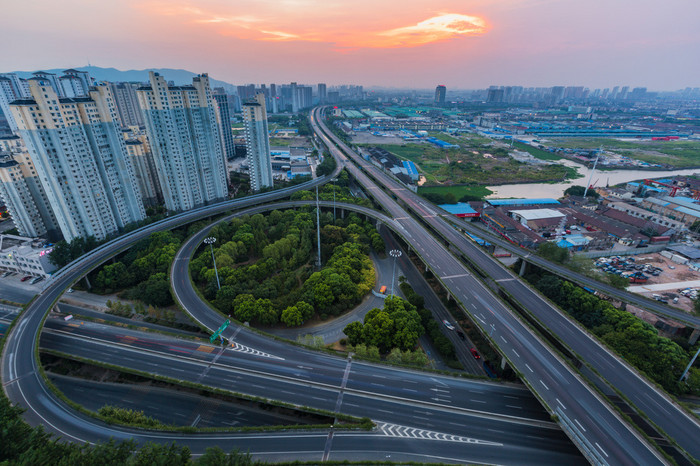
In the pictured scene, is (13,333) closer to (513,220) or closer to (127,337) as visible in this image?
(127,337)

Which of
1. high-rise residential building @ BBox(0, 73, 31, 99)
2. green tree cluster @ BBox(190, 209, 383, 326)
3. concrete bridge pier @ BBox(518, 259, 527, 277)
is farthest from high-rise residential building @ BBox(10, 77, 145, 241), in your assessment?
high-rise residential building @ BBox(0, 73, 31, 99)

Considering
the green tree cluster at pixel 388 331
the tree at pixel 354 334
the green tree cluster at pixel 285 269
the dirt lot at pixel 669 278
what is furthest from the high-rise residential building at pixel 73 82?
the dirt lot at pixel 669 278

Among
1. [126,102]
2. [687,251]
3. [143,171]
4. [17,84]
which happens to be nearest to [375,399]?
[687,251]

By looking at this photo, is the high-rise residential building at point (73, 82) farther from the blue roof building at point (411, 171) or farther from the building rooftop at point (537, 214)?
the building rooftop at point (537, 214)

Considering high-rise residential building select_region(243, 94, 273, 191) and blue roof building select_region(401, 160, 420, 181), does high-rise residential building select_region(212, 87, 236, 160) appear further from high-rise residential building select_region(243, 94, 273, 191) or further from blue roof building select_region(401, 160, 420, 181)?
blue roof building select_region(401, 160, 420, 181)

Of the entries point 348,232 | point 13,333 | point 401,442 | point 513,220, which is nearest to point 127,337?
point 13,333

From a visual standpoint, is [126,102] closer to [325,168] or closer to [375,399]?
[325,168]

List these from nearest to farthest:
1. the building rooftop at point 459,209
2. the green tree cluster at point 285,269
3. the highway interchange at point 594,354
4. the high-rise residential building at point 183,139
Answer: the highway interchange at point 594,354 → the green tree cluster at point 285,269 → the high-rise residential building at point 183,139 → the building rooftop at point 459,209
